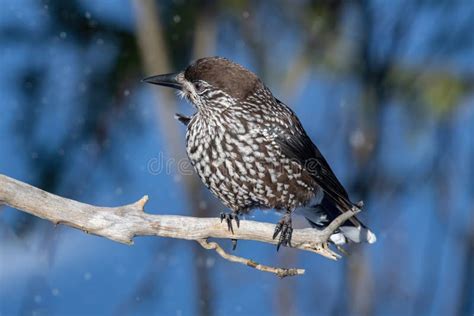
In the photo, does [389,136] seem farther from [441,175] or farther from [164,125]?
[164,125]

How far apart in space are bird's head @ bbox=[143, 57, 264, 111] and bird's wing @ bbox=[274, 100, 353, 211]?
319 millimetres

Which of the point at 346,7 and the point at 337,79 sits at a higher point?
the point at 346,7

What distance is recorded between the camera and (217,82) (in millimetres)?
4684

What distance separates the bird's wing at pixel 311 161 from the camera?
4.71m

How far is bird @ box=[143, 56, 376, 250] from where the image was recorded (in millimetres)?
4586

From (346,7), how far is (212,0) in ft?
4.25

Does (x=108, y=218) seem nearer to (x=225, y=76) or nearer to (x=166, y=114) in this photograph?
(x=225, y=76)

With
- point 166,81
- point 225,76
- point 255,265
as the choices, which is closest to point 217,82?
Answer: point 225,76

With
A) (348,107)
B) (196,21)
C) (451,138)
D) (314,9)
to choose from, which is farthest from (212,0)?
(451,138)

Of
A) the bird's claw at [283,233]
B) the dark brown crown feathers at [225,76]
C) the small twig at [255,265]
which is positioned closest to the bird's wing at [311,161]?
the dark brown crown feathers at [225,76]

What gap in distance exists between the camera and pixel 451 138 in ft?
24.7

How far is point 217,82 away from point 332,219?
3.61 ft

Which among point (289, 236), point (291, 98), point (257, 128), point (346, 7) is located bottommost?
point (289, 236)

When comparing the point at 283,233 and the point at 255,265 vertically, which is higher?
the point at 283,233
